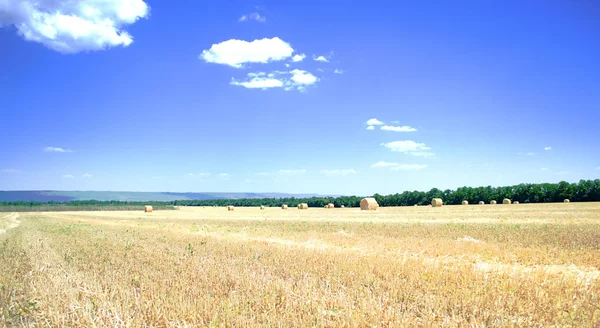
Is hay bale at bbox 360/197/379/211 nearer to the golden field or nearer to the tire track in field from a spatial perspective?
the golden field

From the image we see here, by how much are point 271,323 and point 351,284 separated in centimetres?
288

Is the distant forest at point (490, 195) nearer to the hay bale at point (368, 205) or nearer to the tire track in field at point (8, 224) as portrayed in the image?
the hay bale at point (368, 205)

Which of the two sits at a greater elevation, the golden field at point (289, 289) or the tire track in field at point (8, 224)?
the golden field at point (289, 289)

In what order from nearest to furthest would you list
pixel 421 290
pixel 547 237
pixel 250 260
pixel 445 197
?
pixel 421 290 < pixel 250 260 < pixel 547 237 < pixel 445 197

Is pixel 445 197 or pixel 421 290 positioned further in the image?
Result: pixel 445 197

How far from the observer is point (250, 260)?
10.5m

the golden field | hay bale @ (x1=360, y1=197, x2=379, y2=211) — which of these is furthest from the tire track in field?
hay bale @ (x1=360, y1=197, x2=379, y2=211)

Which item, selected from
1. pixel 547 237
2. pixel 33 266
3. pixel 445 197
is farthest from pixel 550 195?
pixel 33 266

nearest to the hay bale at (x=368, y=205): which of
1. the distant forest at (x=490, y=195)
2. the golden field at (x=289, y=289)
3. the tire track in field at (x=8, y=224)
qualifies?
the distant forest at (x=490, y=195)

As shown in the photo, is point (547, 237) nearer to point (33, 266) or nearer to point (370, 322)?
point (370, 322)

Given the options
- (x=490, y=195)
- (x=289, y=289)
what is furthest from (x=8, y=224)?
(x=490, y=195)

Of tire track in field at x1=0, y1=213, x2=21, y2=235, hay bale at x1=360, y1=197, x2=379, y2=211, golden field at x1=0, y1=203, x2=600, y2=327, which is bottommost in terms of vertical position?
tire track in field at x1=0, y1=213, x2=21, y2=235

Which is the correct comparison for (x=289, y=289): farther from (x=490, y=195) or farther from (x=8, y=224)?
(x=490, y=195)

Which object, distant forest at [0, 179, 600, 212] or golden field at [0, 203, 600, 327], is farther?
distant forest at [0, 179, 600, 212]
